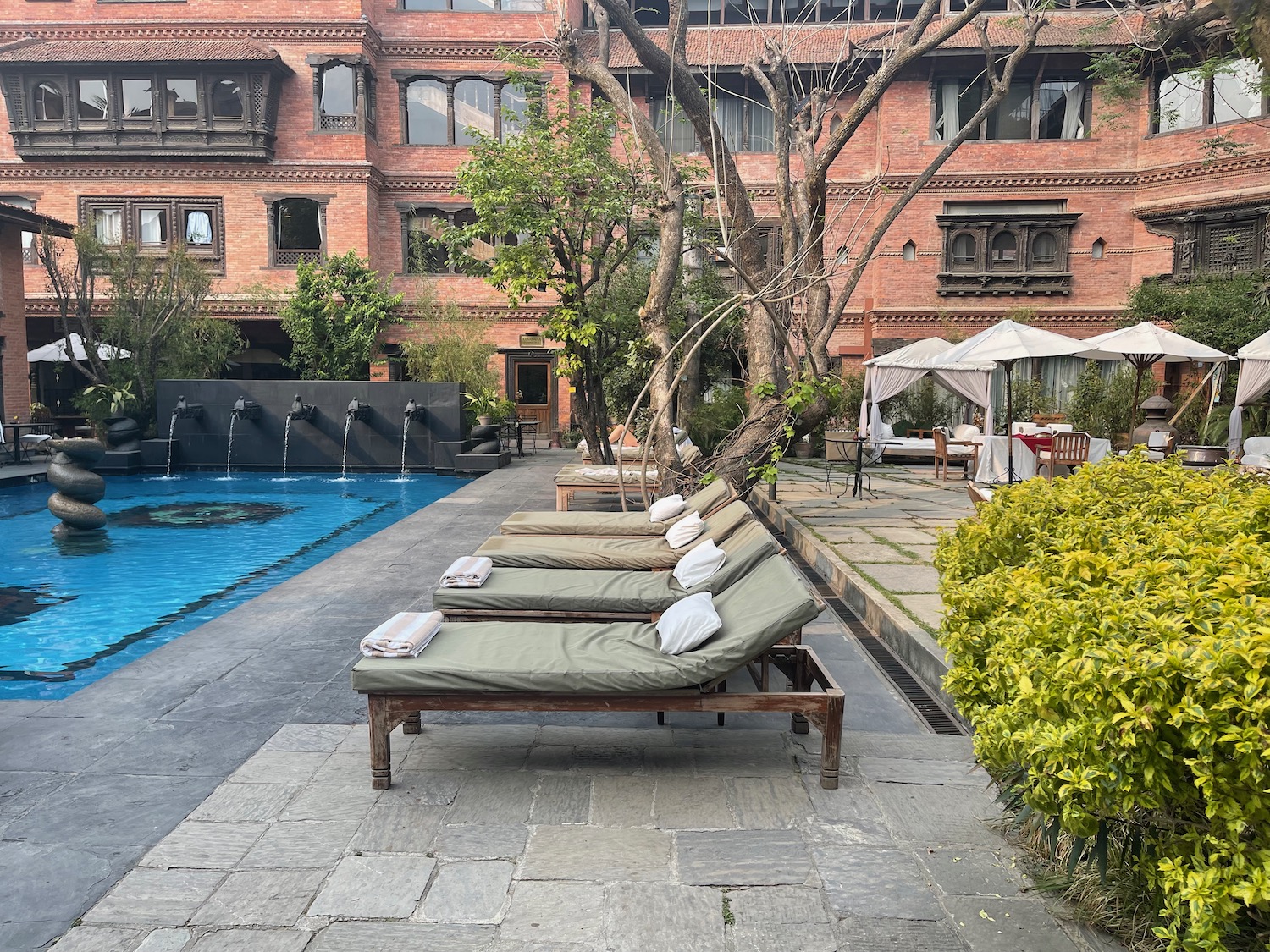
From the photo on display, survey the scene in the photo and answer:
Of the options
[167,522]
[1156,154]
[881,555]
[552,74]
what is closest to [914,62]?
[1156,154]

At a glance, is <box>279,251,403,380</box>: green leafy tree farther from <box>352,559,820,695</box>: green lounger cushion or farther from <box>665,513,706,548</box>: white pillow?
<box>352,559,820,695</box>: green lounger cushion

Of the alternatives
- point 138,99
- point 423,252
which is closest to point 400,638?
point 423,252

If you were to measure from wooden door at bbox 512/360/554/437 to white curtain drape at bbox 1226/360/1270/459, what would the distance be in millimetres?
16274

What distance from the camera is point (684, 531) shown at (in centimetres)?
631

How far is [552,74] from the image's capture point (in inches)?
997

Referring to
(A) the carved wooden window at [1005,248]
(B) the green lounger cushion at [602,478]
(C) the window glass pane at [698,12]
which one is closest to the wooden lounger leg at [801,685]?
(B) the green lounger cushion at [602,478]

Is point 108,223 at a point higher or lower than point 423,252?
higher

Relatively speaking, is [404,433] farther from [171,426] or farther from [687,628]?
[687,628]

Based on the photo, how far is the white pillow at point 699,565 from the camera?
5.11 metres

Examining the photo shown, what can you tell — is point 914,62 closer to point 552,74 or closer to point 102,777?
Answer: point 552,74

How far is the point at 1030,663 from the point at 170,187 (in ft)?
87.2

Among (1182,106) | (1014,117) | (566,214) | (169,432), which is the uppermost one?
(1014,117)

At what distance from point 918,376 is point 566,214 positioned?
8.05 metres

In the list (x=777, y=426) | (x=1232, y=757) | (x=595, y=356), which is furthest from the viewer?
(x=595, y=356)
